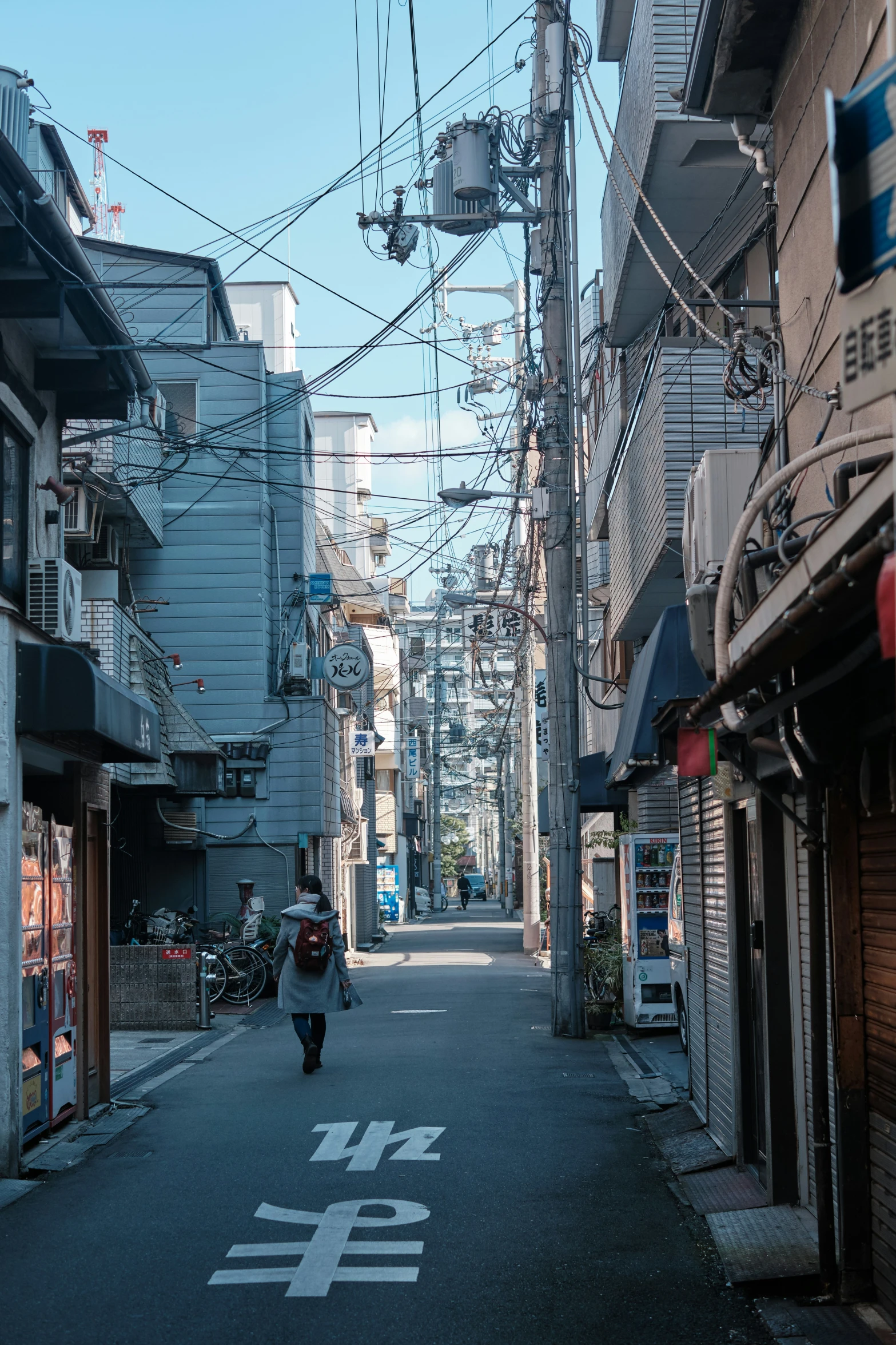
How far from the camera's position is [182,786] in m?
23.5

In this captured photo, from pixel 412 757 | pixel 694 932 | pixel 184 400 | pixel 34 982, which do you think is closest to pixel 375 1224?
pixel 34 982

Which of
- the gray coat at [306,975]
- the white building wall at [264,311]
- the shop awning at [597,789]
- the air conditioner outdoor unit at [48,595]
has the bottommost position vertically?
the gray coat at [306,975]

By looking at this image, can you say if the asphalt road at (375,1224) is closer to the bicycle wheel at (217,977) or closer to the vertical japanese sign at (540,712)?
the bicycle wheel at (217,977)

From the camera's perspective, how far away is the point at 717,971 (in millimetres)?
10219

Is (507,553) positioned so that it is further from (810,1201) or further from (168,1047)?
(810,1201)

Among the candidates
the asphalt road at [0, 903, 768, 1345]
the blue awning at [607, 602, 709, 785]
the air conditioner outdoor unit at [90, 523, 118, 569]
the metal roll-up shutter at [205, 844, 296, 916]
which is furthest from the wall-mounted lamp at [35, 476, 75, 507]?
the metal roll-up shutter at [205, 844, 296, 916]

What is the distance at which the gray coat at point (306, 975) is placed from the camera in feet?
45.7

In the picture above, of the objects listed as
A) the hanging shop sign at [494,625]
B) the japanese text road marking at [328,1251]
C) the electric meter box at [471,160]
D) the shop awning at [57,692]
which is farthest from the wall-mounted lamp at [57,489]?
the hanging shop sign at [494,625]

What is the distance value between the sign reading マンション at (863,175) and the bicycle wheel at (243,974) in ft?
66.1

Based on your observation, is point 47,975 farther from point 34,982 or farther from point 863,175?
point 863,175

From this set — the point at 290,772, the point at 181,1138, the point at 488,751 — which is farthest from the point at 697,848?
the point at 488,751

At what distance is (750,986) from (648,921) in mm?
7747

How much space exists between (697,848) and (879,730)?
18.6 ft

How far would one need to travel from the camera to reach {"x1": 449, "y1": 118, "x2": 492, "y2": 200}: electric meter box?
17.5 metres
